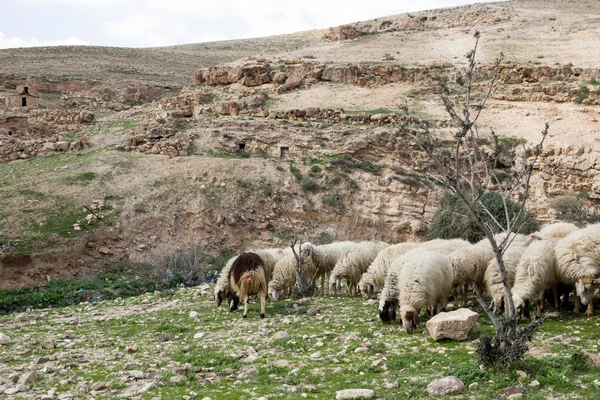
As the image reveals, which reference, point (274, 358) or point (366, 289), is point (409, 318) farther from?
point (366, 289)

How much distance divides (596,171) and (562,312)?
2192 centimetres

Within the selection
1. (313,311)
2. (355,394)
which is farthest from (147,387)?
(313,311)

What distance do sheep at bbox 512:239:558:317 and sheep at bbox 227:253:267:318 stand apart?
16.7ft

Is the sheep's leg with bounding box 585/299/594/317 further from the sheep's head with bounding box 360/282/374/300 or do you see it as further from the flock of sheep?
the sheep's head with bounding box 360/282/374/300

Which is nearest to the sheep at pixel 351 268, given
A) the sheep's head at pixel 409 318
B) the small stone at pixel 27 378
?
the sheep's head at pixel 409 318

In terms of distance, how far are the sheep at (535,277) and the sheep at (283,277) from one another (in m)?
5.83

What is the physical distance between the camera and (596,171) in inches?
1131

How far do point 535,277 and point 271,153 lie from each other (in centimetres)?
2244

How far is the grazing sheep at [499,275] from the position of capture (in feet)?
32.5

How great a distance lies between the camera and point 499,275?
10.0m

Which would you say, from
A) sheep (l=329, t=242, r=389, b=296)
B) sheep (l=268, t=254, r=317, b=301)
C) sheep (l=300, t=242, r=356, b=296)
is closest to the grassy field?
sheep (l=268, t=254, r=317, b=301)

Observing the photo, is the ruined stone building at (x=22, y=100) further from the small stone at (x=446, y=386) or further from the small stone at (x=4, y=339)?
the small stone at (x=446, y=386)

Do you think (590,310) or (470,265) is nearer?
(590,310)

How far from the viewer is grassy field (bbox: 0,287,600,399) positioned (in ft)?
22.1
